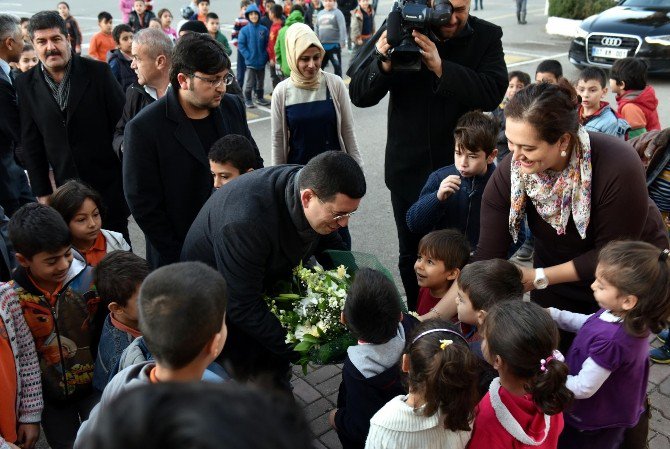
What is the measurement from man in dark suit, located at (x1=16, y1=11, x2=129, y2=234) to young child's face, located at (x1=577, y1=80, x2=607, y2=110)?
4089 mm

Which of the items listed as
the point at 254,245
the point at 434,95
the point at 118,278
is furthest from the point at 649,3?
the point at 118,278

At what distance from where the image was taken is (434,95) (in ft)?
13.0

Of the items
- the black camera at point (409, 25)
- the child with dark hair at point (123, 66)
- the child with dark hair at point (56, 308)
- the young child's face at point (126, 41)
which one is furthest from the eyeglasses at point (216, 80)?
the young child's face at point (126, 41)

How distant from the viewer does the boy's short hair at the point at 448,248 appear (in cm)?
342

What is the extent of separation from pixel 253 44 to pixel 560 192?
30.4ft

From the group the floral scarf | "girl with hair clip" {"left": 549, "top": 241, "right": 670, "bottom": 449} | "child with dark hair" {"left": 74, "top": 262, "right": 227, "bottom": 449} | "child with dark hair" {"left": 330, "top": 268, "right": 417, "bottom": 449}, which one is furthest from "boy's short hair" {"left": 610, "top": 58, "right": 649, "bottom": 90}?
"child with dark hair" {"left": 74, "top": 262, "right": 227, "bottom": 449}

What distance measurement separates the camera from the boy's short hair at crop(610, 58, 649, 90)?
630 centimetres

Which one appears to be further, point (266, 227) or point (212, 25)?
point (212, 25)

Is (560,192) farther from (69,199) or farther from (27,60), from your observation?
(27,60)

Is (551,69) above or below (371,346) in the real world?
below

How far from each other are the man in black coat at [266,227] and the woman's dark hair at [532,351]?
82cm

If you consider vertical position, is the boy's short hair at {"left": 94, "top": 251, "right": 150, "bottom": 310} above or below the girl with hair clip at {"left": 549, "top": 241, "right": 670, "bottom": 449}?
above

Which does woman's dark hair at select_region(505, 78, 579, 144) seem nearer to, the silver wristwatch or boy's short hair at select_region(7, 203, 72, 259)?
the silver wristwatch

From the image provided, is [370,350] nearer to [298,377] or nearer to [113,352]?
[113,352]
